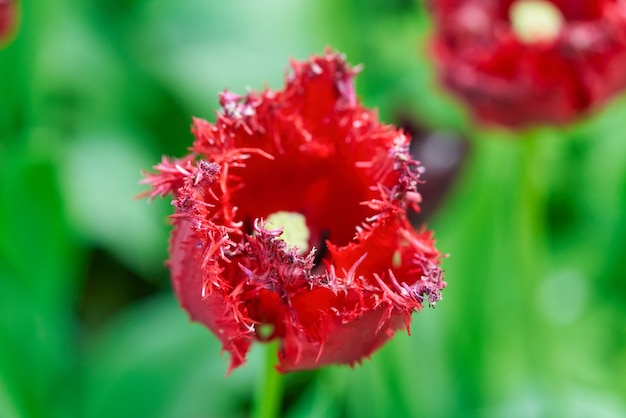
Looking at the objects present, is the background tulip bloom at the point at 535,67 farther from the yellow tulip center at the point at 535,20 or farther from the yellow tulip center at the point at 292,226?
the yellow tulip center at the point at 292,226

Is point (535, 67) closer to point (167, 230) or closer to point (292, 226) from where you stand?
point (292, 226)

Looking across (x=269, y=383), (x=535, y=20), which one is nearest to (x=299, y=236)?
(x=269, y=383)

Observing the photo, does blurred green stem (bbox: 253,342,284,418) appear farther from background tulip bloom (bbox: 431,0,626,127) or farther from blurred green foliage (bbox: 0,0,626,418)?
background tulip bloom (bbox: 431,0,626,127)

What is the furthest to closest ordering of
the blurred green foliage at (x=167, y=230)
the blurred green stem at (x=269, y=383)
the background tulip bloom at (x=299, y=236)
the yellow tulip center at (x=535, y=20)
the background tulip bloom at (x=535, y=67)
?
1. the blurred green foliage at (x=167, y=230)
2. the yellow tulip center at (x=535, y=20)
3. the background tulip bloom at (x=535, y=67)
4. the blurred green stem at (x=269, y=383)
5. the background tulip bloom at (x=299, y=236)

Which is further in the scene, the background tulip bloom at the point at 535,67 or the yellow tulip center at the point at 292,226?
the background tulip bloom at the point at 535,67

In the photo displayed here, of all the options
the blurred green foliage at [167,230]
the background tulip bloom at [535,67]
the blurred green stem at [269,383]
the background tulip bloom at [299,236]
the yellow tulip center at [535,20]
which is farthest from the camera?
the blurred green foliage at [167,230]

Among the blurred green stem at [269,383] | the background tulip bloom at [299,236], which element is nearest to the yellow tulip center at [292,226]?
the background tulip bloom at [299,236]

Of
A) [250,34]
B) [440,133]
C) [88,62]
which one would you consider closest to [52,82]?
[88,62]
